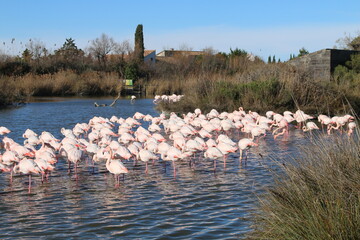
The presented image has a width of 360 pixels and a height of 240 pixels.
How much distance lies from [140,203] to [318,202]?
3720 mm

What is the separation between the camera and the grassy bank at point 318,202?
4453 millimetres

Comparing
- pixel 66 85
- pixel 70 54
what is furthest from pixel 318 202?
pixel 70 54

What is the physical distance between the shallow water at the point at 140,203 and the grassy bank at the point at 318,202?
0.53 metres

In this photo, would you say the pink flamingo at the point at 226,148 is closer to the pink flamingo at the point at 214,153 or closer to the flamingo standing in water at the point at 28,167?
the pink flamingo at the point at 214,153

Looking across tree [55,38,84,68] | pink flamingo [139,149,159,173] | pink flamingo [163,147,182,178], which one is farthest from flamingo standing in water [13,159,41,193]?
tree [55,38,84,68]

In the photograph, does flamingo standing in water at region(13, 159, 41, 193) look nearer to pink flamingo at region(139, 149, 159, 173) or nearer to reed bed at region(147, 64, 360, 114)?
pink flamingo at region(139, 149, 159, 173)

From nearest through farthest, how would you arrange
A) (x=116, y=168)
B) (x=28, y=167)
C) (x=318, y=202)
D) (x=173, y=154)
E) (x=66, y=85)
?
(x=318, y=202), (x=28, y=167), (x=116, y=168), (x=173, y=154), (x=66, y=85)

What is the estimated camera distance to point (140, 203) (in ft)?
25.7

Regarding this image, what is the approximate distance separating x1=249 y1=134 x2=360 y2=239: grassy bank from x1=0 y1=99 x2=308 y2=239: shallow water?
53 centimetres

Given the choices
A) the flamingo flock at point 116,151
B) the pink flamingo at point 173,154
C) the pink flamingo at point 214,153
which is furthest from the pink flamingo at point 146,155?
the pink flamingo at point 214,153

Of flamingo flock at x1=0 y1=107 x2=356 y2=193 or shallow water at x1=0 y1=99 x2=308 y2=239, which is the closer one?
shallow water at x1=0 y1=99 x2=308 y2=239

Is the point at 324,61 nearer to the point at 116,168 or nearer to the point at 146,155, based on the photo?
the point at 146,155

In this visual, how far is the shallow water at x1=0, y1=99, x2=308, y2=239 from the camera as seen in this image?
6.54 m

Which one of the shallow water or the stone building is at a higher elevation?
the stone building
